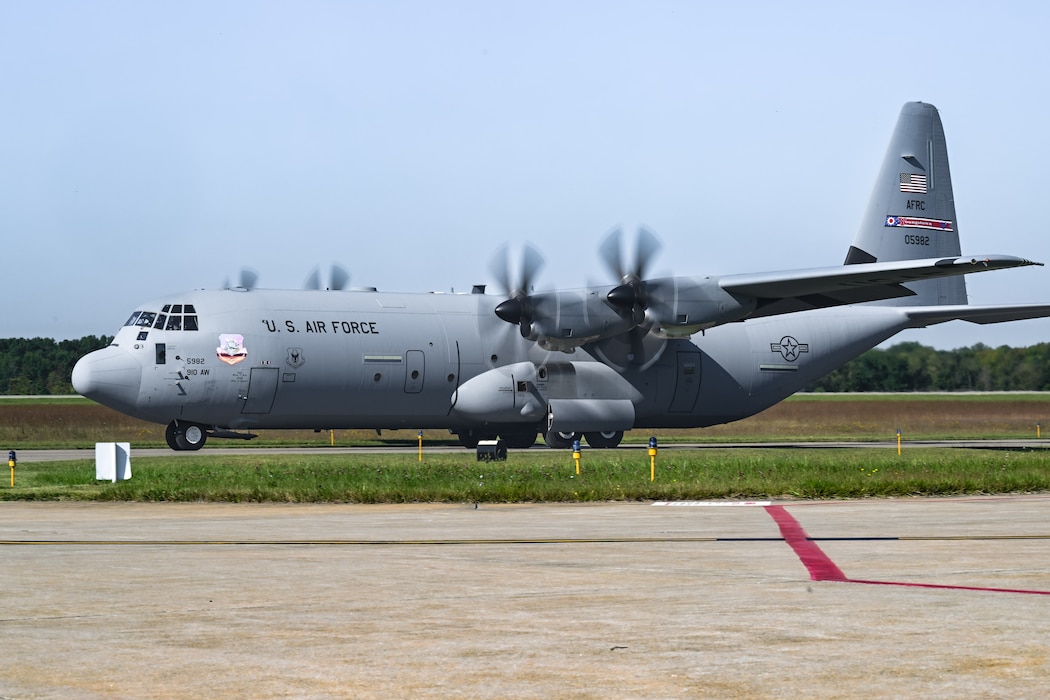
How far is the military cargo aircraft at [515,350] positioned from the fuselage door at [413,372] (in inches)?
1.6

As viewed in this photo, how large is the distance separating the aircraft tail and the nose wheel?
22.1 metres

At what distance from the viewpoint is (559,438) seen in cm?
3759

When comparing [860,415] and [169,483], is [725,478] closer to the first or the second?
[169,483]

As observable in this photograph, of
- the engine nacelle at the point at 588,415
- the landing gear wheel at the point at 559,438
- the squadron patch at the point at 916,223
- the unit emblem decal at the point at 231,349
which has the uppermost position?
the squadron patch at the point at 916,223

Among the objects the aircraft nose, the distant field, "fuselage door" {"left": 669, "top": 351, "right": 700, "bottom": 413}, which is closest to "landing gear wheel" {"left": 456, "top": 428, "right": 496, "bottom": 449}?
the distant field

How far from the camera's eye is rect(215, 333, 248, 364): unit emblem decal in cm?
3478

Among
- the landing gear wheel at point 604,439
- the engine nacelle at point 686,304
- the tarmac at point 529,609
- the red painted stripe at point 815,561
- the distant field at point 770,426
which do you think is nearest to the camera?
the tarmac at point 529,609

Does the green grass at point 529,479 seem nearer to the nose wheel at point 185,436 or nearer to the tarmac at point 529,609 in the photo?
the nose wheel at point 185,436

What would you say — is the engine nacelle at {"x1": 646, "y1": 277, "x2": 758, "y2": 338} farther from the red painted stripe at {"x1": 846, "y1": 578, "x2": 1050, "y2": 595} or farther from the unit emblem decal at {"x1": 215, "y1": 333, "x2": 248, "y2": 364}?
the red painted stripe at {"x1": 846, "y1": 578, "x2": 1050, "y2": 595}

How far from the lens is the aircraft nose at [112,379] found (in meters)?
34.5

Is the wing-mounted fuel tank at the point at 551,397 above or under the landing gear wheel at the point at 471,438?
above

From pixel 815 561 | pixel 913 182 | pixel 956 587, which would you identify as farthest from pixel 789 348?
pixel 956 587

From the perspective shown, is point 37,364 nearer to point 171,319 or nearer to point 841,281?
point 171,319

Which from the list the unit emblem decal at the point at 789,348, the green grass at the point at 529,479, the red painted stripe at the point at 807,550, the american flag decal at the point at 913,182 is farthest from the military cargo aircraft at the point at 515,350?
the red painted stripe at the point at 807,550
